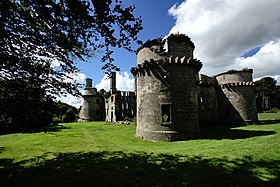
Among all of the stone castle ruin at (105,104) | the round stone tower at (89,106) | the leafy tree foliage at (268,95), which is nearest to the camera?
the stone castle ruin at (105,104)

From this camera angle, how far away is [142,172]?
245 inches

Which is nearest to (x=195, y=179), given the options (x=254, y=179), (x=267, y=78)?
(x=254, y=179)

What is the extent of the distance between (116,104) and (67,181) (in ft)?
86.0

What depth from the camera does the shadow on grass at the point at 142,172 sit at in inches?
208

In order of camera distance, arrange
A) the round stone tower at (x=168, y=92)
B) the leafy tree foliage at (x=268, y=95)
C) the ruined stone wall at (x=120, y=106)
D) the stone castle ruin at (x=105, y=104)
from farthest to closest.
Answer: the leafy tree foliage at (x=268, y=95) → the stone castle ruin at (x=105, y=104) → the ruined stone wall at (x=120, y=106) → the round stone tower at (x=168, y=92)

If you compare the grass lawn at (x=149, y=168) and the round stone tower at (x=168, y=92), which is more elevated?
the round stone tower at (x=168, y=92)

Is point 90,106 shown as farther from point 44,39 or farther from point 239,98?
point 44,39

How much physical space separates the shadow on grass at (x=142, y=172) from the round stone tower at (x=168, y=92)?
4440 mm

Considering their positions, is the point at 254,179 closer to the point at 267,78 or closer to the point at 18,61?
the point at 18,61

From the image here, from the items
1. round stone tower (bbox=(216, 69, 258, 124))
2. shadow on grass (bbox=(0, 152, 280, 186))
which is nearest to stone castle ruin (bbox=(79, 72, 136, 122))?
round stone tower (bbox=(216, 69, 258, 124))

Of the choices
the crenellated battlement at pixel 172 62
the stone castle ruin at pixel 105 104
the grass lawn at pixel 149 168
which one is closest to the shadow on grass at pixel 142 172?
the grass lawn at pixel 149 168

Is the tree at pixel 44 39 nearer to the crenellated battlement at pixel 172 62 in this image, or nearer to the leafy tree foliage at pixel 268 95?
the crenellated battlement at pixel 172 62

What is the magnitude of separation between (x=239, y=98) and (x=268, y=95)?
38.0 metres

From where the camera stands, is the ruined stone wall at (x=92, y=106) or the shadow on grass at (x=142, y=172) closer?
the shadow on grass at (x=142, y=172)
